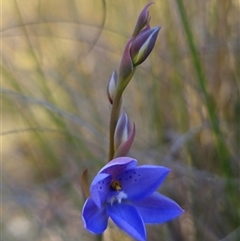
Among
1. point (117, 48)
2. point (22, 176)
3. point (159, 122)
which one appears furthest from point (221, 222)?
point (22, 176)

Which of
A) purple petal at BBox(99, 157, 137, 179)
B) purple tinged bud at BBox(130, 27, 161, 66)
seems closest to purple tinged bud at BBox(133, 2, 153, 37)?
purple tinged bud at BBox(130, 27, 161, 66)

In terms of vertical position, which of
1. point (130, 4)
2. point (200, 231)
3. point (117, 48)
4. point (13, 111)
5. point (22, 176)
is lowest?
point (22, 176)

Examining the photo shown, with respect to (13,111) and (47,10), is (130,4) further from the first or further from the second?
(13,111)

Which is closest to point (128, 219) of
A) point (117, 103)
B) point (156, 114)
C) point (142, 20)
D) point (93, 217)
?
point (93, 217)

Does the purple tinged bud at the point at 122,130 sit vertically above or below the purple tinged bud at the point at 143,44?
below

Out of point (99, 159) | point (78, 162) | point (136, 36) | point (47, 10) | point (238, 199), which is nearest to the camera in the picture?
point (136, 36)

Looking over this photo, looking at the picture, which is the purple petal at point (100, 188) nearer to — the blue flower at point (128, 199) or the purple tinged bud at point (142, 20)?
the blue flower at point (128, 199)

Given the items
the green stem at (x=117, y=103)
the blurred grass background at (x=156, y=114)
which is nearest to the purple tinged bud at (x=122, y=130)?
the green stem at (x=117, y=103)
